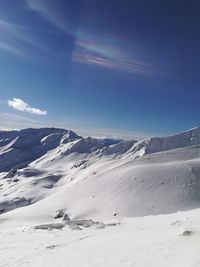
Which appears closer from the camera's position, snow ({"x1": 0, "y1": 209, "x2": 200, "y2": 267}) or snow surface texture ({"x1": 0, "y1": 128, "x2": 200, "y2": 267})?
snow ({"x1": 0, "y1": 209, "x2": 200, "y2": 267})

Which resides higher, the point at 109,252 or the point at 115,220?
the point at 109,252

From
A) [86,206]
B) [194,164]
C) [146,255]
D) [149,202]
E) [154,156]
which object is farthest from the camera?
[154,156]

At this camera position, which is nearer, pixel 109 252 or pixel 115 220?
pixel 109 252

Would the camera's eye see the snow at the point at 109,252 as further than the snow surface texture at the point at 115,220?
No

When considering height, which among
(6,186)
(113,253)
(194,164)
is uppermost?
(194,164)

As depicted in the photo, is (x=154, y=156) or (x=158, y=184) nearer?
(x=158, y=184)

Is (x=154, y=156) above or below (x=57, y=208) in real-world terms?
above

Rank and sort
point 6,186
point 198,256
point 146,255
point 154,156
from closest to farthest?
1. point 198,256
2. point 146,255
3. point 154,156
4. point 6,186

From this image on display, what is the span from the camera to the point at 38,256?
19.4 metres

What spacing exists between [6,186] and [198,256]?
169823mm

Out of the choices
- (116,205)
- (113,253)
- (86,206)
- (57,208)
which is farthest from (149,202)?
(113,253)

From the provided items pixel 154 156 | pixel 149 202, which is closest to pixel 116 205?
pixel 149 202

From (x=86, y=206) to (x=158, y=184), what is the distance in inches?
635

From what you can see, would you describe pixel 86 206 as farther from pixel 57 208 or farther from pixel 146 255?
pixel 146 255
